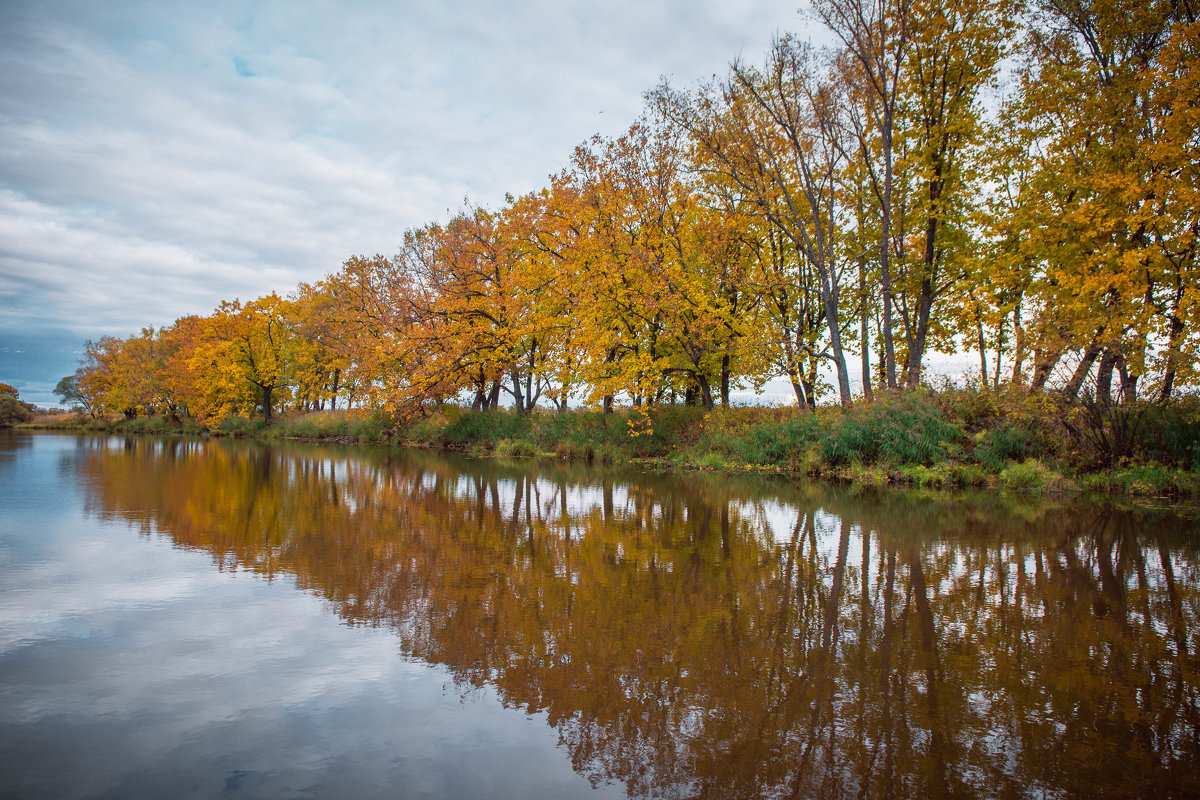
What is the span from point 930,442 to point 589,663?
49.5 ft

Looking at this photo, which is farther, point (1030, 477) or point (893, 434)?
point (893, 434)

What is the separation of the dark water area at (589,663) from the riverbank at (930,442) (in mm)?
6367

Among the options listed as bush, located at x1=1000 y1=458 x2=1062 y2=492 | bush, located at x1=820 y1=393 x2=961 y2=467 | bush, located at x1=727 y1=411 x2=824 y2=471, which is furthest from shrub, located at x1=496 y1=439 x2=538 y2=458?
bush, located at x1=1000 y1=458 x2=1062 y2=492

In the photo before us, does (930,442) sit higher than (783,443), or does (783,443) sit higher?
(930,442)

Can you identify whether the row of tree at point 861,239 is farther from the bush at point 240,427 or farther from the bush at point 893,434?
the bush at point 240,427

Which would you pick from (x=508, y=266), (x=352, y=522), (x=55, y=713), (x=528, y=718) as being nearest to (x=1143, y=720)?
(x=528, y=718)

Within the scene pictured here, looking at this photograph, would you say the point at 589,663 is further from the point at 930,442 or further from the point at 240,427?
the point at 240,427

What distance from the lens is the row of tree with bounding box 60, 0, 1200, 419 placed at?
51.1 ft

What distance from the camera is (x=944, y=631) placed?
4.73 metres

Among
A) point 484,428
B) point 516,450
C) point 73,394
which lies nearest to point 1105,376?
point 516,450

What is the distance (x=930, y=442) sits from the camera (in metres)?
16.4

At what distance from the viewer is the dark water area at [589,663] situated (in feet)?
9.29

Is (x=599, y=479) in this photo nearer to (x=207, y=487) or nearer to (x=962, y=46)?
(x=207, y=487)

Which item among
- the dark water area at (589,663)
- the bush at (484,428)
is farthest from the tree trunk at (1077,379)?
the bush at (484,428)
